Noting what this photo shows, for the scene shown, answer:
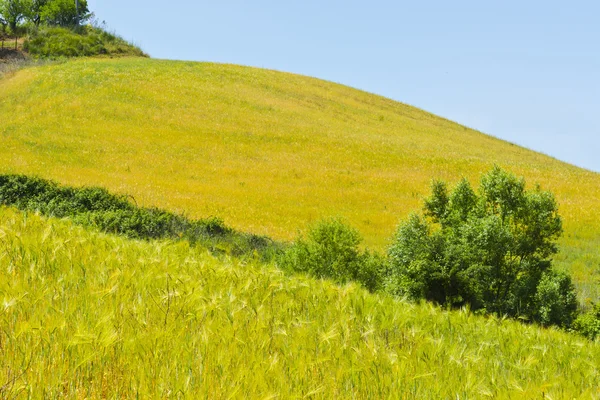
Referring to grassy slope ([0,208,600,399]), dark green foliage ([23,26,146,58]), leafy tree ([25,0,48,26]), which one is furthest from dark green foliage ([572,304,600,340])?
leafy tree ([25,0,48,26])

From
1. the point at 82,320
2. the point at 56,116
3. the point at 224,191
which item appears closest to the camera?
the point at 82,320

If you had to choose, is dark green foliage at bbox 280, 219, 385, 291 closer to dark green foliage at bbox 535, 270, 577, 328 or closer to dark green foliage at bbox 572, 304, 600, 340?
dark green foliage at bbox 535, 270, 577, 328

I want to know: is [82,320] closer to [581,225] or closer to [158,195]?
[158,195]

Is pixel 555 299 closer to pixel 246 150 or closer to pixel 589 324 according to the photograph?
pixel 589 324

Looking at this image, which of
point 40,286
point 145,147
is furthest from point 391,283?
point 145,147

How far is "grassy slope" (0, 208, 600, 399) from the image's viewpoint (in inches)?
106

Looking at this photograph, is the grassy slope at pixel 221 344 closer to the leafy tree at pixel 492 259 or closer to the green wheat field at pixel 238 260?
the green wheat field at pixel 238 260

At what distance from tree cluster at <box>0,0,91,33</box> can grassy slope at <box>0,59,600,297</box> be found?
41474mm

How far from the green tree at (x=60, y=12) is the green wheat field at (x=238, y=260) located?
41.4 meters

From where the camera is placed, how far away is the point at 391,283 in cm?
1463

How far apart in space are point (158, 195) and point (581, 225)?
25.1 m

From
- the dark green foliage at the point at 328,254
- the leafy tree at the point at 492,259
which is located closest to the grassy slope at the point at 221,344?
the dark green foliage at the point at 328,254

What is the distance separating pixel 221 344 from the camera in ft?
10.2

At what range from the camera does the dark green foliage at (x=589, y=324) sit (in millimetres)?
13946
